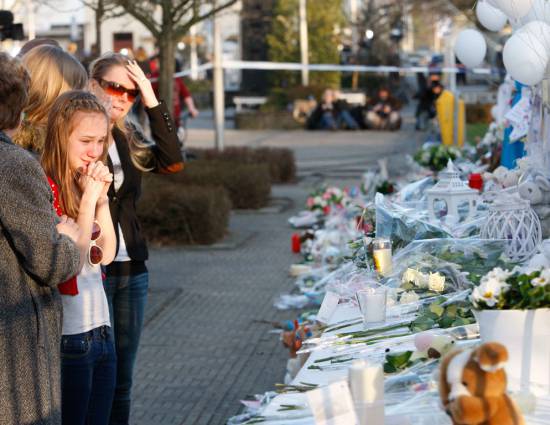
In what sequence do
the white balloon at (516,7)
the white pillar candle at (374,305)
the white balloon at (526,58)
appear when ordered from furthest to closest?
the white balloon at (516,7) → the white balloon at (526,58) → the white pillar candle at (374,305)

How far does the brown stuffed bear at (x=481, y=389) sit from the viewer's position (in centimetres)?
288

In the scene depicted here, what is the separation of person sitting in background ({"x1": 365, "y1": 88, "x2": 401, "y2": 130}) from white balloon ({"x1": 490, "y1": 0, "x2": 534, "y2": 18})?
22582 mm

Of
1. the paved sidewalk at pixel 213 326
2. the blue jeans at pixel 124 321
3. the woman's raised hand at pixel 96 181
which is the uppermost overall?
the woman's raised hand at pixel 96 181

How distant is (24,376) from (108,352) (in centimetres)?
63

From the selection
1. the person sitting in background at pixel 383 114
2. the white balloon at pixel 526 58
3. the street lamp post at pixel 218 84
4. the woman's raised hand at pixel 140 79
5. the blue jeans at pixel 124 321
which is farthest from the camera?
the person sitting in background at pixel 383 114

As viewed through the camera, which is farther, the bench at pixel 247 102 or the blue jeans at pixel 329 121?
the bench at pixel 247 102

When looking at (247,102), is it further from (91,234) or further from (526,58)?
(91,234)

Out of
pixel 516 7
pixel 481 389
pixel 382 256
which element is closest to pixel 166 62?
pixel 516 7

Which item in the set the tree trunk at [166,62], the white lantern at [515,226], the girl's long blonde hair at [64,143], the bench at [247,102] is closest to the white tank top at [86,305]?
the girl's long blonde hair at [64,143]

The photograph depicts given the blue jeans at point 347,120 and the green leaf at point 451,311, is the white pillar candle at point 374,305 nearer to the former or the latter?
the green leaf at point 451,311

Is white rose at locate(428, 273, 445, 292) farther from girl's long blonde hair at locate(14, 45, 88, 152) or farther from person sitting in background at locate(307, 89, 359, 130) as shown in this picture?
person sitting in background at locate(307, 89, 359, 130)

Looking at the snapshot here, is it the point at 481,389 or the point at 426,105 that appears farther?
the point at 426,105

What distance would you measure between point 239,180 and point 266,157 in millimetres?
3084

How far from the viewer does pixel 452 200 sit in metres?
6.63
